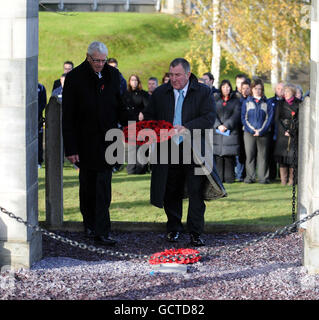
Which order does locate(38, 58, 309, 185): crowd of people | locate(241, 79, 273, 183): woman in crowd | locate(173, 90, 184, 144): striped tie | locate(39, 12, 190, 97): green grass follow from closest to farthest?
locate(173, 90, 184, 144): striped tie, locate(38, 58, 309, 185): crowd of people, locate(241, 79, 273, 183): woman in crowd, locate(39, 12, 190, 97): green grass

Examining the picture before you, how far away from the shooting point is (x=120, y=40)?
133 feet

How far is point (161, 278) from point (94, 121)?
2.51m

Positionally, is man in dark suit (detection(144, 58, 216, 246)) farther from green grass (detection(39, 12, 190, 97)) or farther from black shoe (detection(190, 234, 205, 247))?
green grass (detection(39, 12, 190, 97))

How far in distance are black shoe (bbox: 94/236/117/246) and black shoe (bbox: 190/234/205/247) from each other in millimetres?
945

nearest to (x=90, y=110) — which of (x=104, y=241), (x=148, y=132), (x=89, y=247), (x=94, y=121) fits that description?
(x=94, y=121)

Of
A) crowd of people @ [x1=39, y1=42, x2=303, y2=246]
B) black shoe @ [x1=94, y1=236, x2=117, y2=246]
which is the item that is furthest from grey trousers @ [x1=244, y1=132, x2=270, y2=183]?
black shoe @ [x1=94, y1=236, x2=117, y2=246]

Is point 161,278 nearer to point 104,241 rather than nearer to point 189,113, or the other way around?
point 104,241

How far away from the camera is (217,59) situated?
29891 mm

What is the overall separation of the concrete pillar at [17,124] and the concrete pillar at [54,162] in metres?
2.12

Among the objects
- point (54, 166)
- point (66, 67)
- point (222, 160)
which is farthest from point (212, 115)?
point (66, 67)

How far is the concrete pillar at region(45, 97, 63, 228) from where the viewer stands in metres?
11.3

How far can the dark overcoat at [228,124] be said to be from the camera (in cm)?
1655

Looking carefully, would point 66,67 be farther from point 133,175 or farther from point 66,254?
point 66,254

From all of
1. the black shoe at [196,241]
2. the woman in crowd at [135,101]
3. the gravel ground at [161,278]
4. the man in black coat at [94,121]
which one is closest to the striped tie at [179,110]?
the man in black coat at [94,121]
